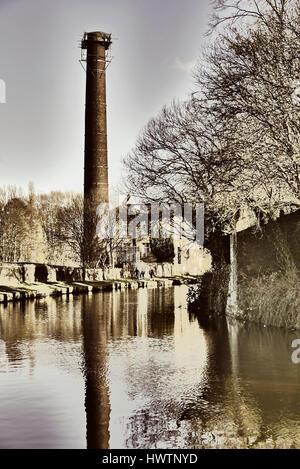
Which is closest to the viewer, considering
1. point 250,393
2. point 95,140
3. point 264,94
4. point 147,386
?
point 250,393

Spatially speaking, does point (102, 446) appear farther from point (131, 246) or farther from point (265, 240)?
point (131, 246)

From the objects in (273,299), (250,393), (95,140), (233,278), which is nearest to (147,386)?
(250,393)

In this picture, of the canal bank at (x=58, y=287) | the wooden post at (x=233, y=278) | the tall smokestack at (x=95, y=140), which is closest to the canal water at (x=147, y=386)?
the wooden post at (x=233, y=278)

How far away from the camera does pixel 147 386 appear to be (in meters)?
10.9

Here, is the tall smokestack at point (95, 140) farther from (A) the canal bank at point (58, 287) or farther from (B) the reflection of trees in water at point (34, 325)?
(B) the reflection of trees in water at point (34, 325)

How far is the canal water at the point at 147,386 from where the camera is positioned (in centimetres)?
809

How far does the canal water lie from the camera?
26.5ft

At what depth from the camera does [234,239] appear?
21625 millimetres

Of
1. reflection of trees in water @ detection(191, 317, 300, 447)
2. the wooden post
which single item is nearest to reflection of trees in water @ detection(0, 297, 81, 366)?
reflection of trees in water @ detection(191, 317, 300, 447)

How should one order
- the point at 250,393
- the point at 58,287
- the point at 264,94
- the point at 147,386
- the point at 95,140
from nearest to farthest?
the point at 250,393, the point at 147,386, the point at 264,94, the point at 58,287, the point at 95,140

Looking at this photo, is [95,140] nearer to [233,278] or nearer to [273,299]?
[233,278]
